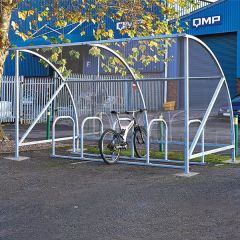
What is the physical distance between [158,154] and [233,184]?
13.2ft

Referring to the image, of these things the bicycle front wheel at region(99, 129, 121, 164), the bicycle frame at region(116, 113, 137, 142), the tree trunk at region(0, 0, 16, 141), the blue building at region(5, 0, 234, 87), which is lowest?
the bicycle front wheel at region(99, 129, 121, 164)

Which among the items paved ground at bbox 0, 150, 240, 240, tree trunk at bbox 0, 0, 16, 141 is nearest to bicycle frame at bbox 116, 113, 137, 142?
paved ground at bbox 0, 150, 240, 240

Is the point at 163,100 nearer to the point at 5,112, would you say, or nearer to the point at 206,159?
the point at 206,159

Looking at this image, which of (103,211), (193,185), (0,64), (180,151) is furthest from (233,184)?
(0,64)

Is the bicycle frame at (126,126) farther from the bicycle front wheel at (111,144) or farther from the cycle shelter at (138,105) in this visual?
the bicycle front wheel at (111,144)

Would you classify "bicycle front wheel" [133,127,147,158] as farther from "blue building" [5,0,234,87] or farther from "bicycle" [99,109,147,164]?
"blue building" [5,0,234,87]

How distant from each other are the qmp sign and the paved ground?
76.6 ft

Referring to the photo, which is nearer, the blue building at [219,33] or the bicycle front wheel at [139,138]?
the bicycle front wheel at [139,138]

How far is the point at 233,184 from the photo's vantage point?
8.99 metres

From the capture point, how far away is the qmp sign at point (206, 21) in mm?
32812

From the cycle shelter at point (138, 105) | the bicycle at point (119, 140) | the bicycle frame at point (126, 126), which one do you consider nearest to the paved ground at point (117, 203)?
the bicycle at point (119, 140)

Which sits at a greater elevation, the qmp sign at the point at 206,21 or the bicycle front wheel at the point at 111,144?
the qmp sign at the point at 206,21

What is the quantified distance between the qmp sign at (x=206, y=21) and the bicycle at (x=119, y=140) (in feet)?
72.4

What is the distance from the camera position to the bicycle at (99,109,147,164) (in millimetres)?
11203
